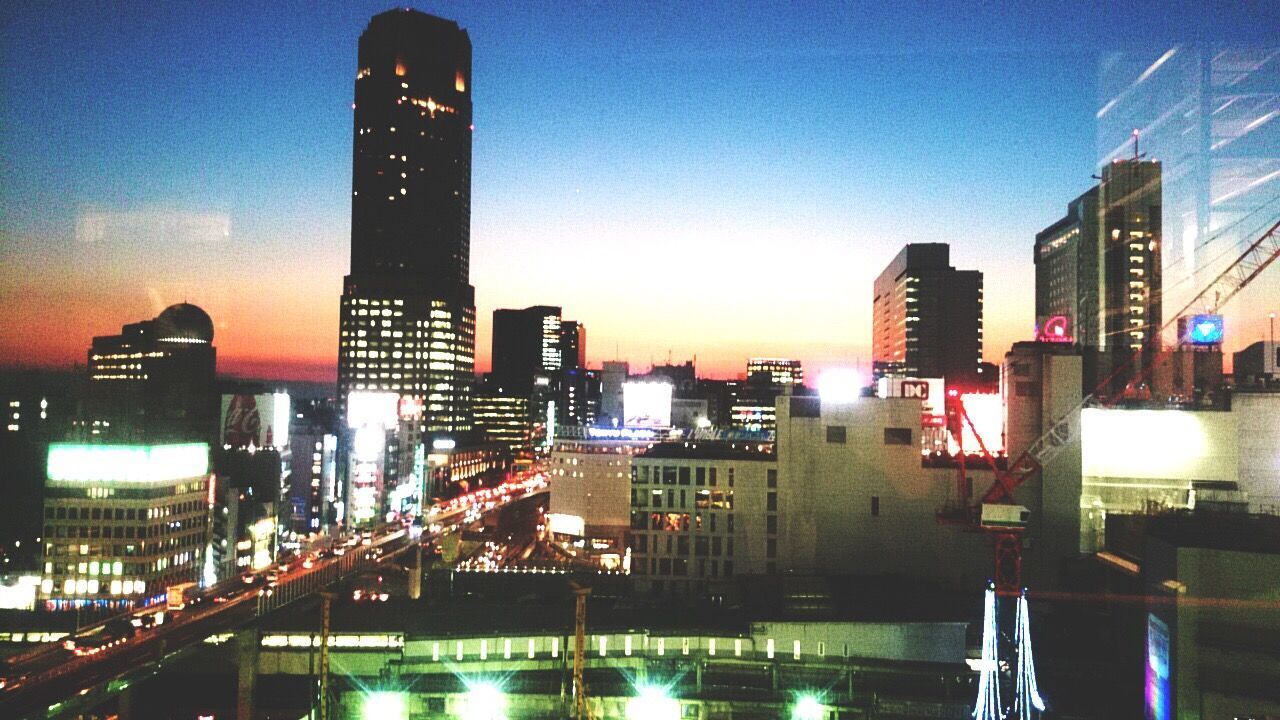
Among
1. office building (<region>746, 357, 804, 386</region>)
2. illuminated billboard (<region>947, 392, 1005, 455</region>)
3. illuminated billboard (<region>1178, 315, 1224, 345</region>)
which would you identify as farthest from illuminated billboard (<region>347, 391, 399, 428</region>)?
office building (<region>746, 357, 804, 386</region>)

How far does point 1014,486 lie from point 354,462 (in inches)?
1112

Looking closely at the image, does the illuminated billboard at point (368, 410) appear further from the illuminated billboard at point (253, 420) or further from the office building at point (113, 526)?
the office building at point (113, 526)

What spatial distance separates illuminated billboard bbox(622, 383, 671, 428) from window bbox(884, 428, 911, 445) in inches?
758

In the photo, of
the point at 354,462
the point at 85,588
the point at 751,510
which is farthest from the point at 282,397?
the point at 751,510

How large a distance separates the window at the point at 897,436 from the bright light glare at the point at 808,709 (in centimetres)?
818

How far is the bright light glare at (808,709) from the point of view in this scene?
10.8m

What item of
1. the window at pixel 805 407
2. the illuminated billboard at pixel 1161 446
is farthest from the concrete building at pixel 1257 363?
the window at pixel 805 407

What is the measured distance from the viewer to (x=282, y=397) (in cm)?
3438

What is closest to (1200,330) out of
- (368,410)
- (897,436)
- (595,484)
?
(897,436)

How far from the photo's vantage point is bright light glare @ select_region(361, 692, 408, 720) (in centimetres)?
1138

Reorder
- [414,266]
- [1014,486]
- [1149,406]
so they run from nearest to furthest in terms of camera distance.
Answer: [1014,486]
[1149,406]
[414,266]

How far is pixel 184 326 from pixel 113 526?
23.7 ft

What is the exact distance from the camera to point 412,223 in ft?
201

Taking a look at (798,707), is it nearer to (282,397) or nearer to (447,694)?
(447,694)
